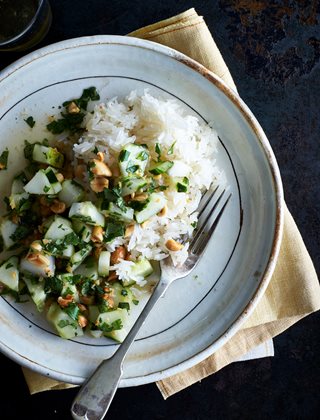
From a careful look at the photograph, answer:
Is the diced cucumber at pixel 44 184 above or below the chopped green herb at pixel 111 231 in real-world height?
above

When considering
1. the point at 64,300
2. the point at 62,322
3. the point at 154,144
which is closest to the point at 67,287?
the point at 64,300

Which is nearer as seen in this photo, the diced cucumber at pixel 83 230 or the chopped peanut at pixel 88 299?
the diced cucumber at pixel 83 230

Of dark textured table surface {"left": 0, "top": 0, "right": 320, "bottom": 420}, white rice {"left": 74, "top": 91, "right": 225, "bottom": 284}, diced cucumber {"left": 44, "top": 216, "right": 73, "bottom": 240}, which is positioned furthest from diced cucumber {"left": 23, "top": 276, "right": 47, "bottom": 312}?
dark textured table surface {"left": 0, "top": 0, "right": 320, "bottom": 420}

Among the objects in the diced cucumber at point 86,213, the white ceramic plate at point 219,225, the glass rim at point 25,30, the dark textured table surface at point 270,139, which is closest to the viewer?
the diced cucumber at point 86,213

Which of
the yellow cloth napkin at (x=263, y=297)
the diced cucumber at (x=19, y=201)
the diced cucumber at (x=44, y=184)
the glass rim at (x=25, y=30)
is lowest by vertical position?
the yellow cloth napkin at (x=263, y=297)

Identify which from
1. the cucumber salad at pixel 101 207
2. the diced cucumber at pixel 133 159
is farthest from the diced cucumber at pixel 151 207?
the diced cucumber at pixel 133 159

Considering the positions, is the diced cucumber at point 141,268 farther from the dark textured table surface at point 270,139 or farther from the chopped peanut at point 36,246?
the dark textured table surface at point 270,139

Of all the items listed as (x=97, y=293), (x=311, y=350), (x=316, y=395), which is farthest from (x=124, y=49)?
(x=316, y=395)

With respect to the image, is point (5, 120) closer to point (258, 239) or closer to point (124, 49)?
point (124, 49)
